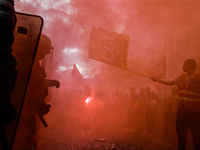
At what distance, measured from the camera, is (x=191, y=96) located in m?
2.81

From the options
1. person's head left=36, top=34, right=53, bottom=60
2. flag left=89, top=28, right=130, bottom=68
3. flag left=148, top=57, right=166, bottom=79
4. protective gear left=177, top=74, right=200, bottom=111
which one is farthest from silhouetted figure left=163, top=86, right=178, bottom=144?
person's head left=36, top=34, right=53, bottom=60

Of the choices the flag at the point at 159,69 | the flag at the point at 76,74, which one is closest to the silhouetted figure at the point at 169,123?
the flag at the point at 159,69

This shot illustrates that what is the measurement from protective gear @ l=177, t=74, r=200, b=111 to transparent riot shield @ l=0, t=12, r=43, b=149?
2831mm

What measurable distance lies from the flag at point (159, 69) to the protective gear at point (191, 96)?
3383 millimetres

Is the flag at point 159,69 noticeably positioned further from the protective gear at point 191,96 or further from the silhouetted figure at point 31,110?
the silhouetted figure at point 31,110

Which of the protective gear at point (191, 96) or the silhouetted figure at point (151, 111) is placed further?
the silhouetted figure at point (151, 111)

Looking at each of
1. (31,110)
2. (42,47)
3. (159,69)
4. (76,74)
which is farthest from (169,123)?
(76,74)

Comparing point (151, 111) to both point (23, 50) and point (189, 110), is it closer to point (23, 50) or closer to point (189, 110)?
point (189, 110)

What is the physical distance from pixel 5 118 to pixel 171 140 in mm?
6203

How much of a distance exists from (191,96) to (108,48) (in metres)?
3.71

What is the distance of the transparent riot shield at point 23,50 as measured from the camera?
53.5 inches

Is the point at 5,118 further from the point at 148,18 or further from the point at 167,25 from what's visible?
the point at 148,18

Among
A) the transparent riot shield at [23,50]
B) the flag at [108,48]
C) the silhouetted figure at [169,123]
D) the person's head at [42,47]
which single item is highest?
the flag at [108,48]

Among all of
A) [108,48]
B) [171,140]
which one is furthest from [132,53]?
[171,140]
